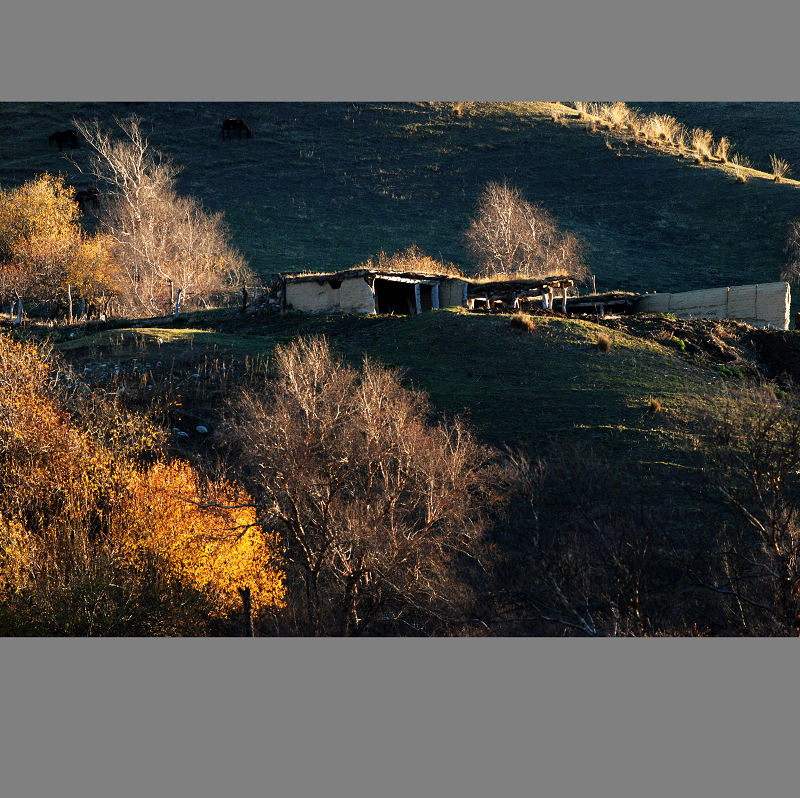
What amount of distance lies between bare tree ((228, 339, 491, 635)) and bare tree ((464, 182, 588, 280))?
39.3m

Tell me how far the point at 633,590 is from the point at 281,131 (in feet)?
260

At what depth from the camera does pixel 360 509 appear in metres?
23.7

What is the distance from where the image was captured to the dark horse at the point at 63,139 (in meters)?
84.6

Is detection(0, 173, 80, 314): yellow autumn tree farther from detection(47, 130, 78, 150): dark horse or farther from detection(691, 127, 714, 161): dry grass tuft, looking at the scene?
detection(691, 127, 714, 161): dry grass tuft

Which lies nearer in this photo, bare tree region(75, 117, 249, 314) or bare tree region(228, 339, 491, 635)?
bare tree region(228, 339, 491, 635)

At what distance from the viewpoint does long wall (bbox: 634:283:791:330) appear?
44.8m

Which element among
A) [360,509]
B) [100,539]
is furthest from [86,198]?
[360,509]

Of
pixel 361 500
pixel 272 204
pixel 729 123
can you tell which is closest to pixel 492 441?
pixel 361 500

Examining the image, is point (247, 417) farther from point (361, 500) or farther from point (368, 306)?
point (368, 306)

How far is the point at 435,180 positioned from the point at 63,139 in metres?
36.3

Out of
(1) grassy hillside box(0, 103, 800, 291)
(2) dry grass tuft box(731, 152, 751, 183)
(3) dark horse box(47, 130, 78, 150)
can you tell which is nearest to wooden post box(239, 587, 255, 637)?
(1) grassy hillside box(0, 103, 800, 291)

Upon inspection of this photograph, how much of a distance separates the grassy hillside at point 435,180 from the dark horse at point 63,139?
0.86 meters

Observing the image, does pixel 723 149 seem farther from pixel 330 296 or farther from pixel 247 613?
pixel 247 613

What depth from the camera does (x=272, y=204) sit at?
7750 centimetres
